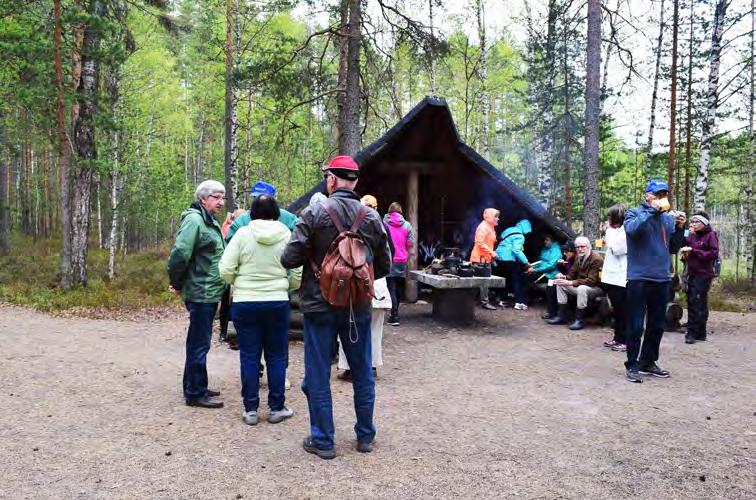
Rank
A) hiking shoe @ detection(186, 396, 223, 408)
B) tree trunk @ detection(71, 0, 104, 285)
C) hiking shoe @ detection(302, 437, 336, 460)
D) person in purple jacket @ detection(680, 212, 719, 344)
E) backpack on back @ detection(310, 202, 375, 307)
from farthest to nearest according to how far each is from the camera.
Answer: tree trunk @ detection(71, 0, 104, 285) → person in purple jacket @ detection(680, 212, 719, 344) → hiking shoe @ detection(186, 396, 223, 408) → hiking shoe @ detection(302, 437, 336, 460) → backpack on back @ detection(310, 202, 375, 307)

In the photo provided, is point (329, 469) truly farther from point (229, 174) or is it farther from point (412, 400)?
point (229, 174)

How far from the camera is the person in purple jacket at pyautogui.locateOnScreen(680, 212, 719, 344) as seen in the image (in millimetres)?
7348

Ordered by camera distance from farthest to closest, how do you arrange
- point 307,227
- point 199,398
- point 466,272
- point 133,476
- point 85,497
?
point 466,272, point 199,398, point 307,227, point 133,476, point 85,497

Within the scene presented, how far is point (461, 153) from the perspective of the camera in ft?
31.1

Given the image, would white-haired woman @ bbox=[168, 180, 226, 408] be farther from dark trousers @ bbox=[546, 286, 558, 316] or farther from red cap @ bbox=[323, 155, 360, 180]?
dark trousers @ bbox=[546, 286, 558, 316]

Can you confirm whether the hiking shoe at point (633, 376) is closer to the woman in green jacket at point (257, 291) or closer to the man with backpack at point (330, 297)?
the man with backpack at point (330, 297)

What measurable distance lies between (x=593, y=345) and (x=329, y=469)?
501 centimetres

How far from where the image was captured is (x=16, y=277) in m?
13.1

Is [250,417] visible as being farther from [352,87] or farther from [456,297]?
[352,87]

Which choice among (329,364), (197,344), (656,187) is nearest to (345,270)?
(329,364)

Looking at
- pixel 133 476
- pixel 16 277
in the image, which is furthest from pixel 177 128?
pixel 133 476

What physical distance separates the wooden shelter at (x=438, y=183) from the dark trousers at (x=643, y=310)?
13.5ft

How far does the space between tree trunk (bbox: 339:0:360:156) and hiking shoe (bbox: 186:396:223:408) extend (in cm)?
A: 596

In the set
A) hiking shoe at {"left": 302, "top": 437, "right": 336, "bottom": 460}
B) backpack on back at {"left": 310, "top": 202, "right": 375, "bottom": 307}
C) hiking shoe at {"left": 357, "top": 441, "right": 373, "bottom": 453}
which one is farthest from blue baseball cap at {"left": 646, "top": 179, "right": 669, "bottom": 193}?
hiking shoe at {"left": 302, "top": 437, "right": 336, "bottom": 460}
